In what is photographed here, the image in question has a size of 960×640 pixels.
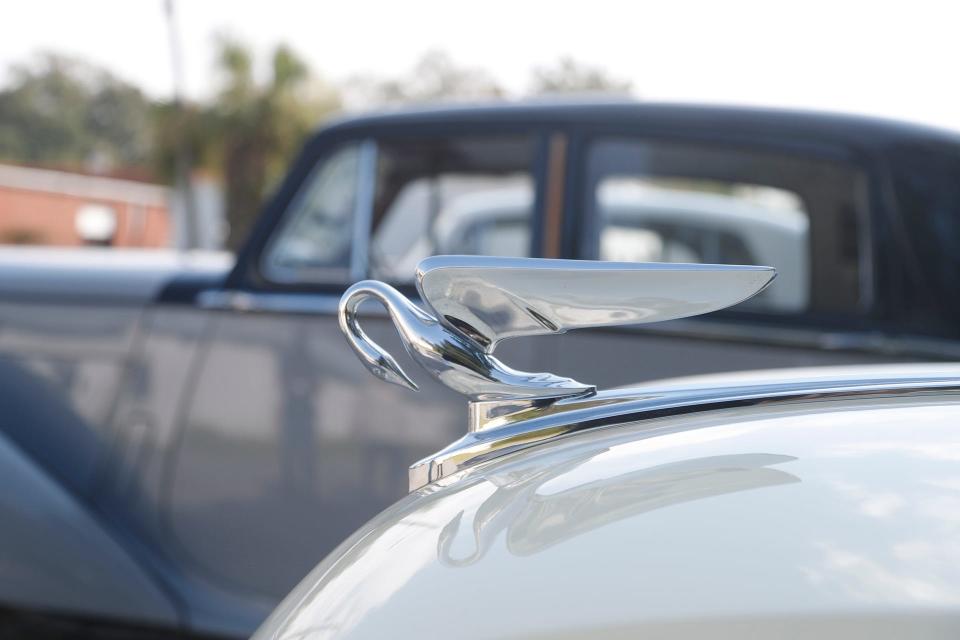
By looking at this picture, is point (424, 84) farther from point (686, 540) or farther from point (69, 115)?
point (69, 115)

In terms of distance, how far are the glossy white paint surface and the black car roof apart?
66.9 inches

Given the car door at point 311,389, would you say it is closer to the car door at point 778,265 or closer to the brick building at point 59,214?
the car door at point 778,265

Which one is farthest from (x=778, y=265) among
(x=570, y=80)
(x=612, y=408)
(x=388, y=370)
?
(x=570, y=80)

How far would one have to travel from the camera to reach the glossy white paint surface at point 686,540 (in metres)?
0.76

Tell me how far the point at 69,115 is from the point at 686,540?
62.1m

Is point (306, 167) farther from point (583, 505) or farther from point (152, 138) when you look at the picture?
point (152, 138)

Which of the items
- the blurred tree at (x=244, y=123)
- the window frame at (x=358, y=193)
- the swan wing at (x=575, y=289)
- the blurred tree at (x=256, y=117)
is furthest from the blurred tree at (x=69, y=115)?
the swan wing at (x=575, y=289)

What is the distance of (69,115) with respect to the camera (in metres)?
57.0

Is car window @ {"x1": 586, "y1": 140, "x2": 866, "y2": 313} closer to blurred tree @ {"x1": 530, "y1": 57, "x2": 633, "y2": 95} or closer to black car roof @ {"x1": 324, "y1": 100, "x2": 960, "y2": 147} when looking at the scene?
black car roof @ {"x1": 324, "y1": 100, "x2": 960, "y2": 147}

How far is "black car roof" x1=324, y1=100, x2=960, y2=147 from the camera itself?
2.57 m

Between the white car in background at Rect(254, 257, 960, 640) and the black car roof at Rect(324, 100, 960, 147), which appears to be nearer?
the white car in background at Rect(254, 257, 960, 640)

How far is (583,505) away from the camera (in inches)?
35.5

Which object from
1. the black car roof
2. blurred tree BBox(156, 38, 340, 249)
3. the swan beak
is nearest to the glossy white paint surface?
→ the swan beak

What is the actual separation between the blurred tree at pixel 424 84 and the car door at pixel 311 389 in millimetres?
18904
